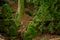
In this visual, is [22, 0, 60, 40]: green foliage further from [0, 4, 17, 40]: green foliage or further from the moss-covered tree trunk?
the moss-covered tree trunk

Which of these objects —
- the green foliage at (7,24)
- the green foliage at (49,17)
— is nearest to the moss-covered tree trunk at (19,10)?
the green foliage at (49,17)

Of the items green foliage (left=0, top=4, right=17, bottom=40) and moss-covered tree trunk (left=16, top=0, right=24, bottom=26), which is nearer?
green foliage (left=0, top=4, right=17, bottom=40)

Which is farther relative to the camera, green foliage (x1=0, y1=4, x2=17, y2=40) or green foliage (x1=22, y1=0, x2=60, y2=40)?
green foliage (x1=22, y1=0, x2=60, y2=40)

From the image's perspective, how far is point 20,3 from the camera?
38.6 ft

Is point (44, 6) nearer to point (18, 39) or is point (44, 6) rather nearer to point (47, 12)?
point (47, 12)

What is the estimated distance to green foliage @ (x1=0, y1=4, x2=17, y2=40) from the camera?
8.37 m

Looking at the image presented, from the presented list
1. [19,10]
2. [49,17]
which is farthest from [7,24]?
[19,10]

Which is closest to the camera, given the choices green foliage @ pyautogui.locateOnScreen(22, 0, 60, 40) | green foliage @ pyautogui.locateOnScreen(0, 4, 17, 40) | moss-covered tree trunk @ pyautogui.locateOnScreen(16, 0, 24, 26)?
green foliage @ pyautogui.locateOnScreen(0, 4, 17, 40)

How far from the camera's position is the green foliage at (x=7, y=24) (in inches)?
329

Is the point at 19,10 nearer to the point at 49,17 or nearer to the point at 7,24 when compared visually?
the point at 49,17

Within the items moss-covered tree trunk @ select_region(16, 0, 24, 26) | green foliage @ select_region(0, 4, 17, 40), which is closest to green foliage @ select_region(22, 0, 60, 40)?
green foliage @ select_region(0, 4, 17, 40)

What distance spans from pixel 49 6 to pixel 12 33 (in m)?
2.15

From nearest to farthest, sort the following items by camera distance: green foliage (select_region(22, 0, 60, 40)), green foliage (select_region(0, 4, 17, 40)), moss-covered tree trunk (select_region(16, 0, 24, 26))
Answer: green foliage (select_region(0, 4, 17, 40)), green foliage (select_region(22, 0, 60, 40)), moss-covered tree trunk (select_region(16, 0, 24, 26))

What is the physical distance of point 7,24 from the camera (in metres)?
8.52
